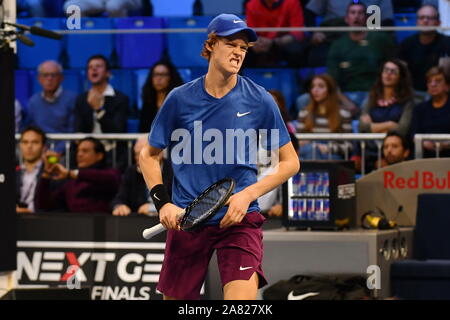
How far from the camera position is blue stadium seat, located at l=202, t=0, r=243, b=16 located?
938cm

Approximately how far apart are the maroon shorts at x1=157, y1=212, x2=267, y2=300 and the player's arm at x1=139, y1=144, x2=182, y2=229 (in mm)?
156

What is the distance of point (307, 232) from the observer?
8102 millimetres

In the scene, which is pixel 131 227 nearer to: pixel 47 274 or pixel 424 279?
pixel 47 274

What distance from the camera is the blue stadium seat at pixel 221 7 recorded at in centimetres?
938

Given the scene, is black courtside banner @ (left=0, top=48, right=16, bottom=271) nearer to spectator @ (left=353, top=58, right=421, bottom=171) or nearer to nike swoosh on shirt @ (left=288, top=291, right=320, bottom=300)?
nike swoosh on shirt @ (left=288, top=291, right=320, bottom=300)

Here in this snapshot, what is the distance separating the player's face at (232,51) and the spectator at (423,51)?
14.5 ft

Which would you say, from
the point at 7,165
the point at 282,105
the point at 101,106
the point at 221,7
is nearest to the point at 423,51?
the point at 282,105

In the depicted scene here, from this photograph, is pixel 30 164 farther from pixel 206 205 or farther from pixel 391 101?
pixel 206 205

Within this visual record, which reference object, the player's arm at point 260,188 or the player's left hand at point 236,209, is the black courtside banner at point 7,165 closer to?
the player's arm at point 260,188

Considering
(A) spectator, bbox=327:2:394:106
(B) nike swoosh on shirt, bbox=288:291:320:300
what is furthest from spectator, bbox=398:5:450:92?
(B) nike swoosh on shirt, bbox=288:291:320:300

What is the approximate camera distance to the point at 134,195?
886 centimetres
